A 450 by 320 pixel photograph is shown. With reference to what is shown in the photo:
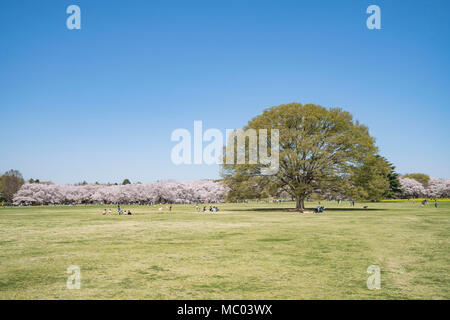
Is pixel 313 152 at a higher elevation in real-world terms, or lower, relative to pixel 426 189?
higher

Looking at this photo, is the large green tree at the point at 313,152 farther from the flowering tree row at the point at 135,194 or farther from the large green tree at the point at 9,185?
the large green tree at the point at 9,185

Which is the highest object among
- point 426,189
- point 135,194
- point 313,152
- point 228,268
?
point 313,152

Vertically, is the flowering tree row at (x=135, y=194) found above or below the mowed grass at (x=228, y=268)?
below

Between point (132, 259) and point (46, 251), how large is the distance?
16.8 ft

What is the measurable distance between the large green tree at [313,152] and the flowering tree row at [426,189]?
113323 mm

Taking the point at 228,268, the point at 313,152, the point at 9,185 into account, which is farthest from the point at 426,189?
the point at 9,185

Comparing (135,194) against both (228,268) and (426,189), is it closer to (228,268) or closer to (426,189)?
(426,189)

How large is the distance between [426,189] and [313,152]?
136 metres

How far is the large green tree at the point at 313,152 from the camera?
49.9 meters

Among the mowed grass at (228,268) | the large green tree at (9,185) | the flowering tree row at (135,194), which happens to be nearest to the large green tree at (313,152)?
the mowed grass at (228,268)

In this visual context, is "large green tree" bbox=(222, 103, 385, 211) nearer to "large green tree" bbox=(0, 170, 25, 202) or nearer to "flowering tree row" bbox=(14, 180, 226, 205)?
"flowering tree row" bbox=(14, 180, 226, 205)

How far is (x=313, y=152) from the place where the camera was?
1971 inches
